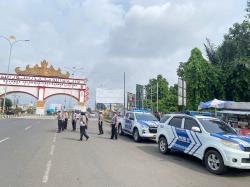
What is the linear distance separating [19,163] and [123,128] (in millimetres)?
11455

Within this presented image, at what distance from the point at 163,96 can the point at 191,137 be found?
57.5 metres

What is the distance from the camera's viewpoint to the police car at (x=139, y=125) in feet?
54.6

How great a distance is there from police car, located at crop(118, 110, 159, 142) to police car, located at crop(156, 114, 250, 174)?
371 cm

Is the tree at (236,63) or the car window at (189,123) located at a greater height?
the tree at (236,63)

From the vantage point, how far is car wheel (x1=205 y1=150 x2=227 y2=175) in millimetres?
8828

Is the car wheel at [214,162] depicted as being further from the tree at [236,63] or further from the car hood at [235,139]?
the tree at [236,63]

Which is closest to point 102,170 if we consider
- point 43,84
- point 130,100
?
point 130,100

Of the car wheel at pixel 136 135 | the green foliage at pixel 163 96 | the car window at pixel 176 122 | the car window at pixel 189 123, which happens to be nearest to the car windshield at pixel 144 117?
the car wheel at pixel 136 135

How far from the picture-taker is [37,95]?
6700cm

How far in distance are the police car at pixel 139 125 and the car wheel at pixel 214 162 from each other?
7205mm

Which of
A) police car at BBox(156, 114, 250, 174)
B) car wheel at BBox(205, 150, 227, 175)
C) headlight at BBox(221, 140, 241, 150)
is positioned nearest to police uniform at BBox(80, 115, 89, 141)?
police car at BBox(156, 114, 250, 174)

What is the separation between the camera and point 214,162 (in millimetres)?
9172

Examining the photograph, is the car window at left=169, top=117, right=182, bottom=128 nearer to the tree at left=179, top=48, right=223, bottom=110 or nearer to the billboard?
the tree at left=179, top=48, right=223, bottom=110

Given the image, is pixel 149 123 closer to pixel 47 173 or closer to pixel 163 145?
pixel 163 145
